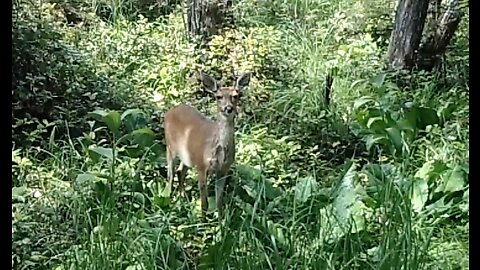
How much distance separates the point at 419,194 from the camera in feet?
14.9

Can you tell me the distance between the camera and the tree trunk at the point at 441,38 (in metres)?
8.05

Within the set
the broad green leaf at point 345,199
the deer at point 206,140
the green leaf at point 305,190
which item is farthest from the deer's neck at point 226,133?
the broad green leaf at point 345,199

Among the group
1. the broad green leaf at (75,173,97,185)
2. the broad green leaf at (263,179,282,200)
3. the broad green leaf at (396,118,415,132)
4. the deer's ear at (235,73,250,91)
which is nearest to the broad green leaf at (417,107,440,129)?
the broad green leaf at (396,118,415,132)

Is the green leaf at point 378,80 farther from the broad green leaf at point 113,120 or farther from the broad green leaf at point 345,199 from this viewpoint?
the broad green leaf at point 113,120

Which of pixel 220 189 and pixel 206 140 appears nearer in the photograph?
pixel 220 189

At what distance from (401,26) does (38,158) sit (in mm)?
3941

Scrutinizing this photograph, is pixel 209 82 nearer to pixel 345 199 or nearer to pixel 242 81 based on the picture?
pixel 242 81

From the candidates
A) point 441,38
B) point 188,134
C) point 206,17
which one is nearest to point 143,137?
point 188,134

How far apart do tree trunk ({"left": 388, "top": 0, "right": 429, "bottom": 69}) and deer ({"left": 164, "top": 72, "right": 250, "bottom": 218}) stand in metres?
3.03

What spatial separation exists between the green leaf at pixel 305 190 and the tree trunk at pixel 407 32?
11.7 ft

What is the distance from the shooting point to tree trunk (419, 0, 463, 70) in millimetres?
8055

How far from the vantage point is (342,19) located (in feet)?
29.6

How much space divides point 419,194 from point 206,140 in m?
1.41

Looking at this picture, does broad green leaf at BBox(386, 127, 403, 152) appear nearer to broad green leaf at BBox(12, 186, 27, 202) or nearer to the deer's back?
the deer's back
